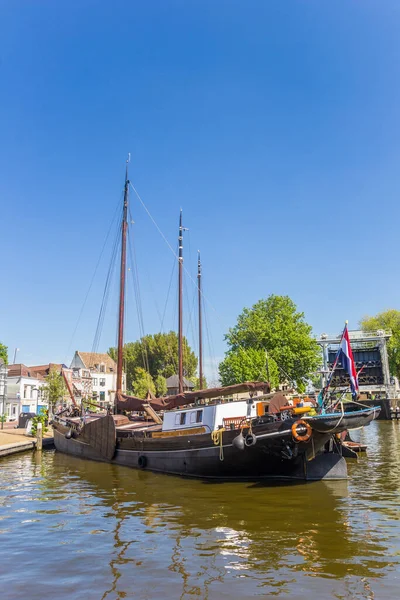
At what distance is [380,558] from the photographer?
9.45m

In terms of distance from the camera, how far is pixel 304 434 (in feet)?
57.6

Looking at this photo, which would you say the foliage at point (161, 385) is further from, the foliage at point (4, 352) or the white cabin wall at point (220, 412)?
the white cabin wall at point (220, 412)

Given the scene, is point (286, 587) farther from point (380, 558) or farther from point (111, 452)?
point (111, 452)

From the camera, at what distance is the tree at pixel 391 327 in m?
95.8

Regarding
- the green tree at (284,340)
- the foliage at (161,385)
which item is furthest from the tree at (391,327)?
the foliage at (161,385)

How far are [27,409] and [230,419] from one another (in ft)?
178

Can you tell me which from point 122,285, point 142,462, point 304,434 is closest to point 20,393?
point 122,285

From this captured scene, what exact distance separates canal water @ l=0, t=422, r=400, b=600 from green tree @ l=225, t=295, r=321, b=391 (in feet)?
163

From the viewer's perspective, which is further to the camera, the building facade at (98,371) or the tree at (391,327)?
A: the tree at (391,327)

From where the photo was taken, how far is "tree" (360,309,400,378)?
314ft

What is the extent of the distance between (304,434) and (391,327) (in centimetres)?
9118

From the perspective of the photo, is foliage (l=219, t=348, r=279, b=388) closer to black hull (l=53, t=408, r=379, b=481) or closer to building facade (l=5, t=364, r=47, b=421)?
building facade (l=5, t=364, r=47, b=421)

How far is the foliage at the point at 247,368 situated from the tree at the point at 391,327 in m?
40.8

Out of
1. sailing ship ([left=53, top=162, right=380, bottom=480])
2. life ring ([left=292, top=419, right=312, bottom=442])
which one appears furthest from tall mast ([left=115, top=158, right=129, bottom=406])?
life ring ([left=292, top=419, right=312, bottom=442])
